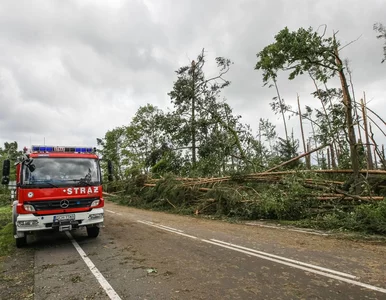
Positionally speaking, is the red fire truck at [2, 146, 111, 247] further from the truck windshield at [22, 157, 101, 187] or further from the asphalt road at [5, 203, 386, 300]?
the asphalt road at [5, 203, 386, 300]

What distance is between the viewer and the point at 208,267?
16.9 ft

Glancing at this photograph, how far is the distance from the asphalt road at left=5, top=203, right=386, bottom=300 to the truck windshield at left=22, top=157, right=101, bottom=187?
1646 millimetres

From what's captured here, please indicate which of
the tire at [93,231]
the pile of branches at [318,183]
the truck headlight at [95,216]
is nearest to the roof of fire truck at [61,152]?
the truck headlight at [95,216]

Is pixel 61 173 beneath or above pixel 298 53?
beneath

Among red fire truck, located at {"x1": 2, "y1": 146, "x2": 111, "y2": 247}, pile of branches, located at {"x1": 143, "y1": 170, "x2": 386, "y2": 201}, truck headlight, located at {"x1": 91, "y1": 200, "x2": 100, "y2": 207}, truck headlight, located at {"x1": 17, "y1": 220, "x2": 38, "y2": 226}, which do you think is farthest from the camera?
pile of branches, located at {"x1": 143, "y1": 170, "x2": 386, "y2": 201}

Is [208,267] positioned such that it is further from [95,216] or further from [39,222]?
[39,222]

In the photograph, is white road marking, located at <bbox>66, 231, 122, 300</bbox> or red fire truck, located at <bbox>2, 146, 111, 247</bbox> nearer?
white road marking, located at <bbox>66, 231, 122, 300</bbox>

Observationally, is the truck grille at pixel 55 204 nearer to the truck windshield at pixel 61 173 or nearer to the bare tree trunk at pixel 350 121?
the truck windshield at pixel 61 173

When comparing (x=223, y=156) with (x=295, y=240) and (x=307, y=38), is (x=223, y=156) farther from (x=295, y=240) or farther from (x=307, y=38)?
(x=295, y=240)

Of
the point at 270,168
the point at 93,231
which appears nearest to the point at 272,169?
the point at 270,168

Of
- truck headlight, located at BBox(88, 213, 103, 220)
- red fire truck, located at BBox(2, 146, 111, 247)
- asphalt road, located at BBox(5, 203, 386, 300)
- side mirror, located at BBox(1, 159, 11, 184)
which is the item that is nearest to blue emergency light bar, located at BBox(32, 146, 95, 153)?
red fire truck, located at BBox(2, 146, 111, 247)

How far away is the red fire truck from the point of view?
672cm

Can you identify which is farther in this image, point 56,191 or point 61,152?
point 61,152

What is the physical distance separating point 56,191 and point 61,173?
53 cm
